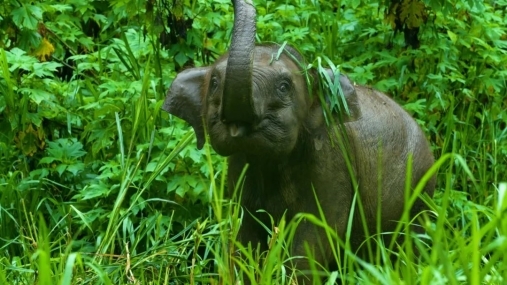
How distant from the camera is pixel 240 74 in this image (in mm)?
4406

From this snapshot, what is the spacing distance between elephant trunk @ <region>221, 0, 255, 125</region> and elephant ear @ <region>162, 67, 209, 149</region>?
63 cm

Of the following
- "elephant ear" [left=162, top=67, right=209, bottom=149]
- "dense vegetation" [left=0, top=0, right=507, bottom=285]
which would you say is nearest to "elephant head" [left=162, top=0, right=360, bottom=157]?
"elephant ear" [left=162, top=67, right=209, bottom=149]

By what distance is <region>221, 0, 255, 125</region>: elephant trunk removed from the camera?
4.41 metres

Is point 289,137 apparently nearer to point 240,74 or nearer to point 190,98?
point 240,74

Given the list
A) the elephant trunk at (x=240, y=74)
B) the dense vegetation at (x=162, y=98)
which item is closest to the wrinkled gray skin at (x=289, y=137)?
the elephant trunk at (x=240, y=74)

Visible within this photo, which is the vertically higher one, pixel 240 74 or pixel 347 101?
pixel 240 74

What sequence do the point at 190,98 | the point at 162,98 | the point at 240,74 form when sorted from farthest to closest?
the point at 162,98
the point at 190,98
the point at 240,74

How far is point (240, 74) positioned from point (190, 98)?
0.85 meters

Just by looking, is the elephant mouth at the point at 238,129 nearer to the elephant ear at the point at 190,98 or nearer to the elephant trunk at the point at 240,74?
the elephant trunk at the point at 240,74

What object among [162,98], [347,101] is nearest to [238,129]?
[347,101]

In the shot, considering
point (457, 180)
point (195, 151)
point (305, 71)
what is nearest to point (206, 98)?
point (305, 71)

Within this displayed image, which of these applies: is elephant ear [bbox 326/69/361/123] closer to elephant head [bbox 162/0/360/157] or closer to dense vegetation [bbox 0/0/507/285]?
elephant head [bbox 162/0/360/157]

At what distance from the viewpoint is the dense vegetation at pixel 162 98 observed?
238 inches

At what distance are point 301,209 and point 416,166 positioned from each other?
93 cm
